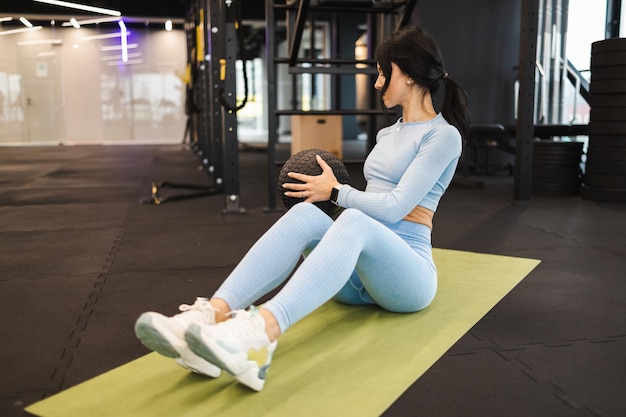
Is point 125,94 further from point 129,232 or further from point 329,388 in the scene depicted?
point 329,388

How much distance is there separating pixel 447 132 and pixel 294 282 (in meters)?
0.67

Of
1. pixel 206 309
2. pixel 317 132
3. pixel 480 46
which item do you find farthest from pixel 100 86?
pixel 206 309

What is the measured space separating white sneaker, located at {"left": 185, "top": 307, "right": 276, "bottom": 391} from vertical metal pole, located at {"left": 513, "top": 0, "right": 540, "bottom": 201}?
3.70 metres

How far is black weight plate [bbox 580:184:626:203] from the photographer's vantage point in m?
4.69

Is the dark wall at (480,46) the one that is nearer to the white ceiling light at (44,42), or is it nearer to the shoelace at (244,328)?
the shoelace at (244,328)

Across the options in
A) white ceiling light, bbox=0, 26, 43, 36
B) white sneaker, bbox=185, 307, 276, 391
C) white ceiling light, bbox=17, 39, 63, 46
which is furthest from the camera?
white ceiling light, bbox=17, 39, 63, 46

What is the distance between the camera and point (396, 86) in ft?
6.11

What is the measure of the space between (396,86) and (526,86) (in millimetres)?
3054

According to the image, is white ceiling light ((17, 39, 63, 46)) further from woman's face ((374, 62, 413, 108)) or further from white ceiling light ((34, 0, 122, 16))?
woman's face ((374, 62, 413, 108))

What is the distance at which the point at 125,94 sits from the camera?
43.2 feet

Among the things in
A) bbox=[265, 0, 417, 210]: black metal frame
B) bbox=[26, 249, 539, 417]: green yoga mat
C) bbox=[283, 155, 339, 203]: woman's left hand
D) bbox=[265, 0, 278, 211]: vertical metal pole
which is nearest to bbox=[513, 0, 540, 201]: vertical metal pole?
bbox=[265, 0, 417, 210]: black metal frame

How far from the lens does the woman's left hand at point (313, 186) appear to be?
73.2 inches

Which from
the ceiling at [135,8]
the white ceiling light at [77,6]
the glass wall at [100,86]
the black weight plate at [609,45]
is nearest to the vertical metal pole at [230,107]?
the black weight plate at [609,45]

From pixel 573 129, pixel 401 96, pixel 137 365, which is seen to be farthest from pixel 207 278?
pixel 573 129
